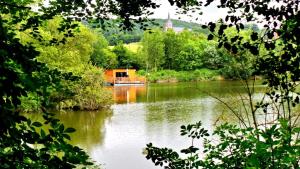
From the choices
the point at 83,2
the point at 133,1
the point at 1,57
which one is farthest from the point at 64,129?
the point at 83,2

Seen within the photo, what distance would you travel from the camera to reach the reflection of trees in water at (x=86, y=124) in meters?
19.0

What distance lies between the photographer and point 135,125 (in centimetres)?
2220

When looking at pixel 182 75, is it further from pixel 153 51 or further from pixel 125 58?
pixel 125 58

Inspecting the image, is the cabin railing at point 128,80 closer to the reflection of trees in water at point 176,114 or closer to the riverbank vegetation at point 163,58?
the riverbank vegetation at point 163,58

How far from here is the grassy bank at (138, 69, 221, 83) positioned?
187 ft

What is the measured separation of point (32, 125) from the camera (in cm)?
201

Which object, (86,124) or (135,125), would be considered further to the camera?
(86,124)

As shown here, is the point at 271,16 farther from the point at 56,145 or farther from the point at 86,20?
the point at 86,20

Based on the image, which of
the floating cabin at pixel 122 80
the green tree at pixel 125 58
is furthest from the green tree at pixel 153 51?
the floating cabin at pixel 122 80

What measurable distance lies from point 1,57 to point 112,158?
1497 centimetres

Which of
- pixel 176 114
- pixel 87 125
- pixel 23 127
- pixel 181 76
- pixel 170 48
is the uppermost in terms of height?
pixel 170 48

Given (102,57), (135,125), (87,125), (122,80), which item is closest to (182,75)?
(122,80)

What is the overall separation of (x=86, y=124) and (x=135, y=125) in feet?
9.98

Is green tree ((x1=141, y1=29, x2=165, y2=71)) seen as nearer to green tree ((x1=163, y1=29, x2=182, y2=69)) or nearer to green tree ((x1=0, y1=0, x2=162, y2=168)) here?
green tree ((x1=163, y1=29, x2=182, y2=69))
